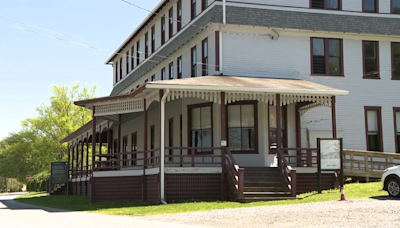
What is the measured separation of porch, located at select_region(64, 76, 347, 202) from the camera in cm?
2031

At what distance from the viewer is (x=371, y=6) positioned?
90.8 feet

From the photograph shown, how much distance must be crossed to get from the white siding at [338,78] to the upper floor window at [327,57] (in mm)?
292

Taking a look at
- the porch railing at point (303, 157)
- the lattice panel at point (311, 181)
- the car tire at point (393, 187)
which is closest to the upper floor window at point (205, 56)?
the porch railing at point (303, 157)

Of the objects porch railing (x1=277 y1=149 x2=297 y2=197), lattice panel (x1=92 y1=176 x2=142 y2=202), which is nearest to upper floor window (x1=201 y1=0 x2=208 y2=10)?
porch railing (x1=277 y1=149 x2=297 y2=197)

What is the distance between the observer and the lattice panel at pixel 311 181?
70.6 ft

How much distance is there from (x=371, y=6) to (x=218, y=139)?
1126 cm

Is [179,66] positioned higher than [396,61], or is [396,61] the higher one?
[179,66]

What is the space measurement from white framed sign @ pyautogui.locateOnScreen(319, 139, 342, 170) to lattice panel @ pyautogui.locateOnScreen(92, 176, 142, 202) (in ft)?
24.8

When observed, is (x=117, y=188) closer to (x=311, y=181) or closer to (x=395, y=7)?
(x=311, y=181)

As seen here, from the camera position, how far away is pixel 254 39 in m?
25.4

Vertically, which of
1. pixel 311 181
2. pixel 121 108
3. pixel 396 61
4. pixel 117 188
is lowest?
pixel 117 188

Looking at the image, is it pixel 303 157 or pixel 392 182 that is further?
pixel 303 157

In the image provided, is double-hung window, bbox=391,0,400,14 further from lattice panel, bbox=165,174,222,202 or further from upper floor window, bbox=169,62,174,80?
lattice panel, bbox=165,174,222,202

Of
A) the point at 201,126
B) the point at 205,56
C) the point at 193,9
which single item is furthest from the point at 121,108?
the point at 193,9
